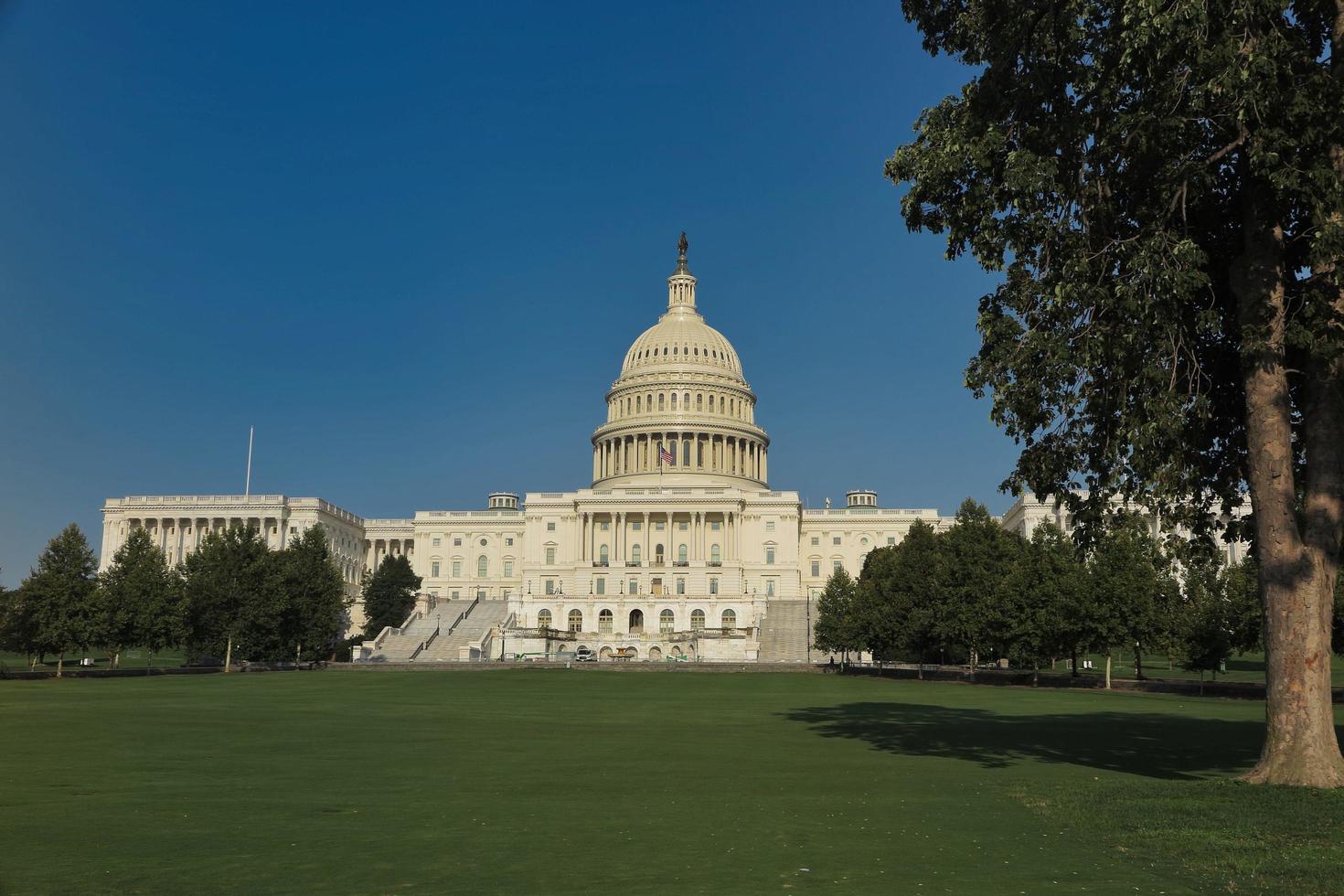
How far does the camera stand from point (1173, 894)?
1216 cm

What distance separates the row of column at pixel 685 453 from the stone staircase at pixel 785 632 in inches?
1401

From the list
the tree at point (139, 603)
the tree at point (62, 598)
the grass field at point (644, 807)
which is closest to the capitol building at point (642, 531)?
the tree at point (139, 603)

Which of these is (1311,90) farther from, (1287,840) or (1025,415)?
(1287,840)

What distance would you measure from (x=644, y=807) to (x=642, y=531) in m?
132

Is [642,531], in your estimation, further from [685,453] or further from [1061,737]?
[1061,737]

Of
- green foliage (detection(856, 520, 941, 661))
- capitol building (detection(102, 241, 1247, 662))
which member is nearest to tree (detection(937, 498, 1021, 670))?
green foliage (detection(856, 520, 941, 661))

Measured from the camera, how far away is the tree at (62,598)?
6600cm

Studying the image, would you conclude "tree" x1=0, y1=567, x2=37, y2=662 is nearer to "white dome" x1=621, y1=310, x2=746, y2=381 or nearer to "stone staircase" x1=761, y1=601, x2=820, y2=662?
"stone staircase" x1=761, y1=601, x2=820, y2=662

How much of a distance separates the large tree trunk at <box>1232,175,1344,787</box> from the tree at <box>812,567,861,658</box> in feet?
203

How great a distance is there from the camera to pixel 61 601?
2623 inches

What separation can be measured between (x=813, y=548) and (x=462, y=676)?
90008mm

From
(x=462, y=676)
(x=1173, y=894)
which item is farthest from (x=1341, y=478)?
(x=462, y=676)

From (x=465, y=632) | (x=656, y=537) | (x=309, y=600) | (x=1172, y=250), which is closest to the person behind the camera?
(x=1172, y=250)

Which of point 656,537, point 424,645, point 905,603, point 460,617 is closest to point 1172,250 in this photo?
point 905,603
